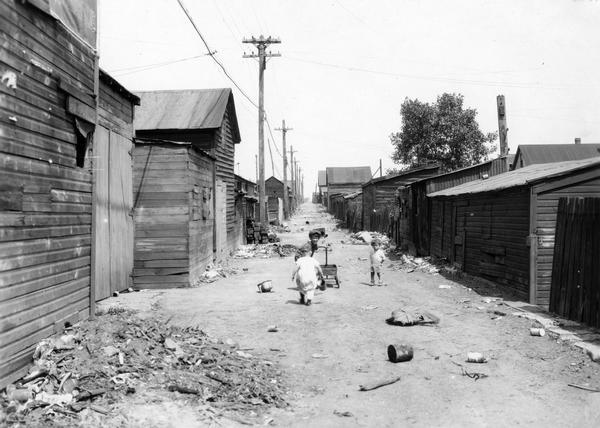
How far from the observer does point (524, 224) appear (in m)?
11.9

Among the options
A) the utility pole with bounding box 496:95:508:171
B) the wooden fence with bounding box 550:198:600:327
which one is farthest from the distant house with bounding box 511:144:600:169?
the wooden fence with bounding box 550:198:600:327

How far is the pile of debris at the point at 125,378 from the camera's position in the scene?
4934 mm

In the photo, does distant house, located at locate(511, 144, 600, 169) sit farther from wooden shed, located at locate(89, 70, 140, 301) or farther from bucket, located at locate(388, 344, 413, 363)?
bucket, located at locate(388, 344, 413, 363)

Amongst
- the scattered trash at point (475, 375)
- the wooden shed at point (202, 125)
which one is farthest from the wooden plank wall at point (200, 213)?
the scattered trash at point (475, 375)

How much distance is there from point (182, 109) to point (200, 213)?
27.1 feet

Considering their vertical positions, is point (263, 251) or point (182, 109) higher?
point (182, 109)

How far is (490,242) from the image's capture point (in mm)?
14117

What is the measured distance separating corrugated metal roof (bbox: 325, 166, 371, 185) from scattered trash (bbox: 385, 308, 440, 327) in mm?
77673

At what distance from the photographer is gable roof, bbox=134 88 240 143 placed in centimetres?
2094

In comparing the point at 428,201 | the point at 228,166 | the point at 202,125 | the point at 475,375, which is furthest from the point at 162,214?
the point at 428,201

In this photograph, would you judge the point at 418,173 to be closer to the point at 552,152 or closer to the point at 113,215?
the point at 552,152

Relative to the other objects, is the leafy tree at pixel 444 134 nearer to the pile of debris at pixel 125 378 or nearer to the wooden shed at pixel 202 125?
the wooden shed at pixel 202 125

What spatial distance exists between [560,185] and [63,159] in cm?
1079

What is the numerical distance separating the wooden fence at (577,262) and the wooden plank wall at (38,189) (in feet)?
29.1
